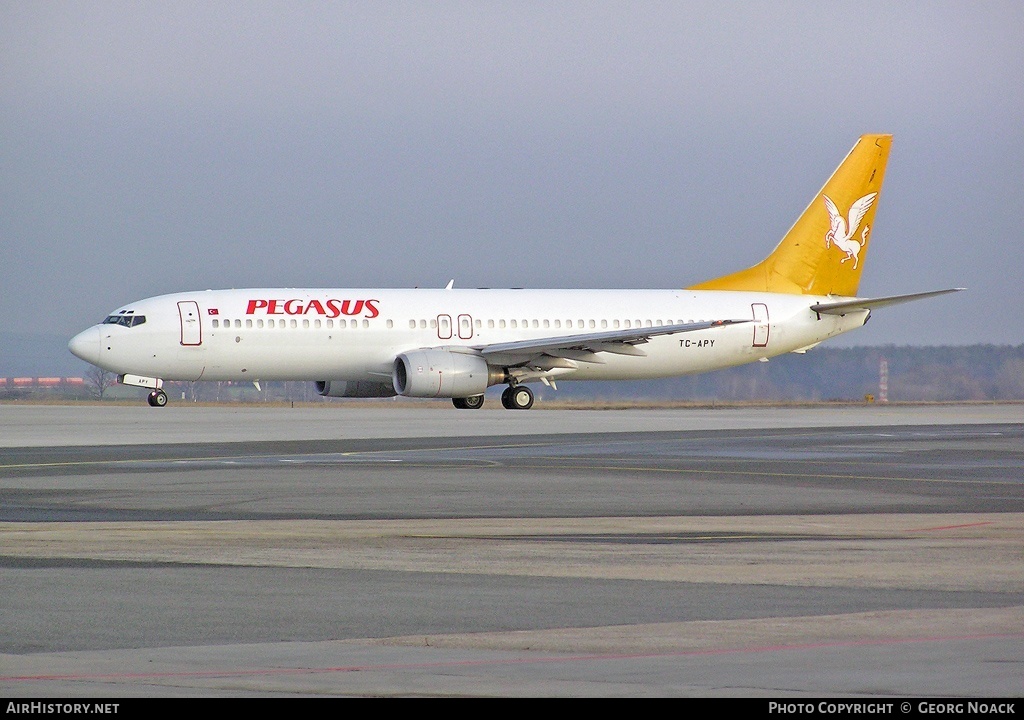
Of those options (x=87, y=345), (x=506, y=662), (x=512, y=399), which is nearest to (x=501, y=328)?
(x=512, y=399)

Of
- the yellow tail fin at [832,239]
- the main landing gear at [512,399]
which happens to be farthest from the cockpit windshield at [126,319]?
the yellow tail fin at [832,239]

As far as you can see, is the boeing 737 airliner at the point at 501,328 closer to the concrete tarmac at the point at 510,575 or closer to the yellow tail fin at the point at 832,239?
the yellow tail fin at the point at 832,239

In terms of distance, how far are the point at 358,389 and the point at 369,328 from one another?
382 centimetres

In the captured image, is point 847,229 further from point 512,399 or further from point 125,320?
point 125,320

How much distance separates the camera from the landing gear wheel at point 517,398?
161 feet

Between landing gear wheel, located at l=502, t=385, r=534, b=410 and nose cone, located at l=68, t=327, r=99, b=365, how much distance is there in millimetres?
12407

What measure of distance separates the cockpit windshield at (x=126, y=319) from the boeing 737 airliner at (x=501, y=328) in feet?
0.15

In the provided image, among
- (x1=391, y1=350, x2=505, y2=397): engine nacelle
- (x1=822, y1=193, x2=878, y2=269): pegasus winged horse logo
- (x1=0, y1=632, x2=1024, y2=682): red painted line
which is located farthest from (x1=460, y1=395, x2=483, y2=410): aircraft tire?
(x1=0, y1=632, x2=1024, y2=682): red painted line

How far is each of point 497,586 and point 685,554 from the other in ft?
7.94

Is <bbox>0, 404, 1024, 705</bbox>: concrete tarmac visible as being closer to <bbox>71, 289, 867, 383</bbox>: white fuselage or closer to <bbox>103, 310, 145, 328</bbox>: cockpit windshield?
<bbox>71, 289, 867, 383</bbox>: white fuselage

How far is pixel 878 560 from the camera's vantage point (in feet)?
41.7

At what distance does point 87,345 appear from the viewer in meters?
47.7

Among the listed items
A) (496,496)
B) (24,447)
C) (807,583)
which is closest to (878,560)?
(807,583)

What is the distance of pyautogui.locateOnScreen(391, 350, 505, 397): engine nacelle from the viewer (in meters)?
46.5
